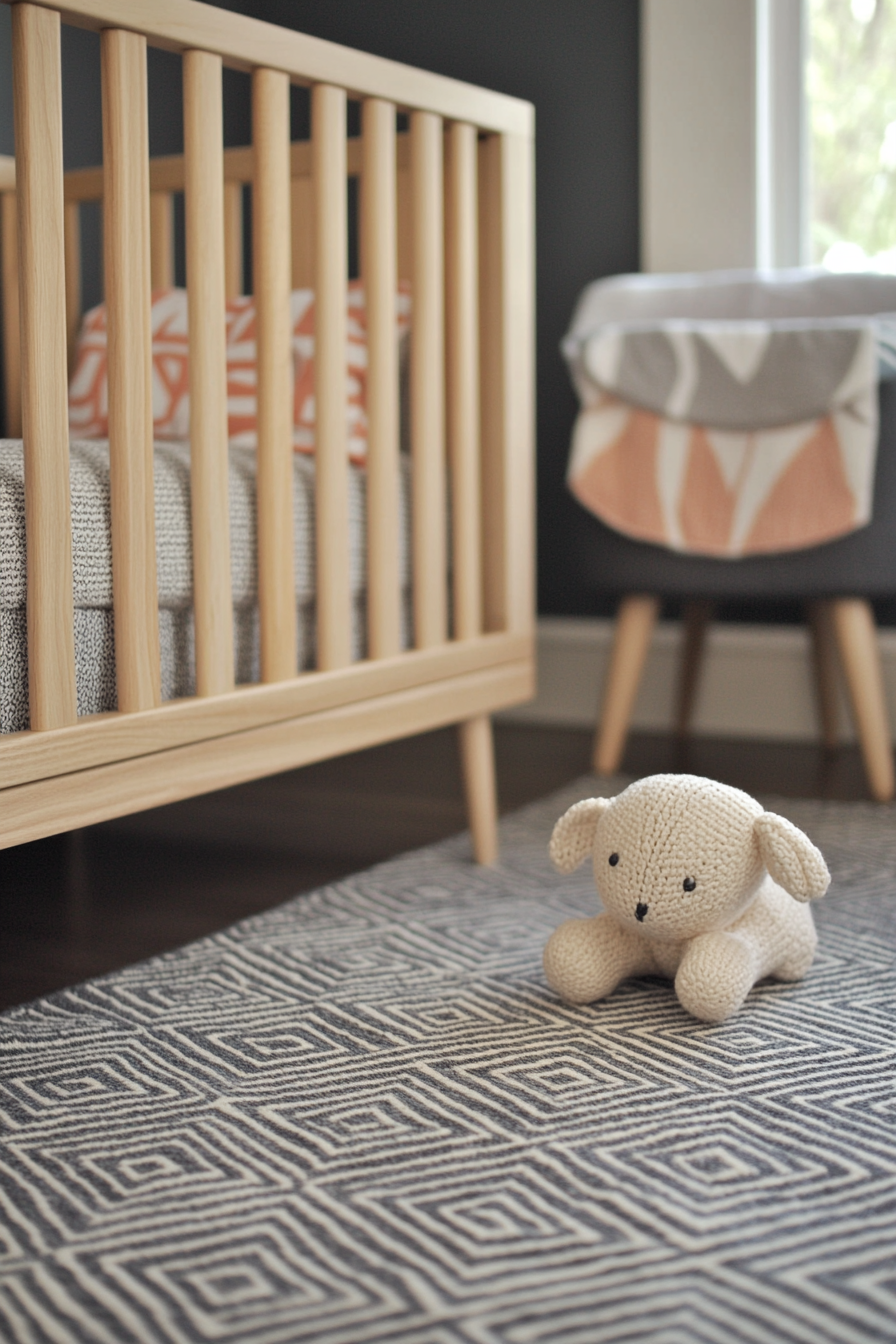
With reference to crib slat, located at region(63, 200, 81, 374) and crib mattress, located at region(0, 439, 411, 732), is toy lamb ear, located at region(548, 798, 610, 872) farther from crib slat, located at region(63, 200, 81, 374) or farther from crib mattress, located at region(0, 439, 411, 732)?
crib slat, located at region(63, 200, 81, 374)

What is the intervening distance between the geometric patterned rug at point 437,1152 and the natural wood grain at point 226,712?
19 cm

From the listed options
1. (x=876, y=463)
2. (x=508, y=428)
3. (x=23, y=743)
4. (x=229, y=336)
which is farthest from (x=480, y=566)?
(x=23, y=743)

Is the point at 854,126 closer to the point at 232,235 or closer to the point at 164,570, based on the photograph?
the point at 232,235

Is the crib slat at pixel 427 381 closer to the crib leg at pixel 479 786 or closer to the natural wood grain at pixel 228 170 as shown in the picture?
the crib leg at pixel 479 786

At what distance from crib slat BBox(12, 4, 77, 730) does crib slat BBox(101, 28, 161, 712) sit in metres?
0.05

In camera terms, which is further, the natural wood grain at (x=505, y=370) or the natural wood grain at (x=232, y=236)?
the natural wood grain at (x=232, y=236)

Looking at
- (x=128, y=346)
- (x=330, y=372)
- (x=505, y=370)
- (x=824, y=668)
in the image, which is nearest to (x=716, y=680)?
(x=824, y=668)

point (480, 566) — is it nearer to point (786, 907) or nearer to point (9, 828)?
point (786, 907)

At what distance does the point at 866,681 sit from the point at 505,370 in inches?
24.6

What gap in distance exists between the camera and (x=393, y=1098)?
2.80 ft

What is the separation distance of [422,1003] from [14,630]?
15.8 inches

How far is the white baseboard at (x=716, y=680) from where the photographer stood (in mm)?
2191

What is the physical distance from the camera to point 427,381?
1.33m

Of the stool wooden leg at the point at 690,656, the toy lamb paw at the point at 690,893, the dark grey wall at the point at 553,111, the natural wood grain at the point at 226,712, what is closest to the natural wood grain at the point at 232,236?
the natural wood grain at the point at 226,712
